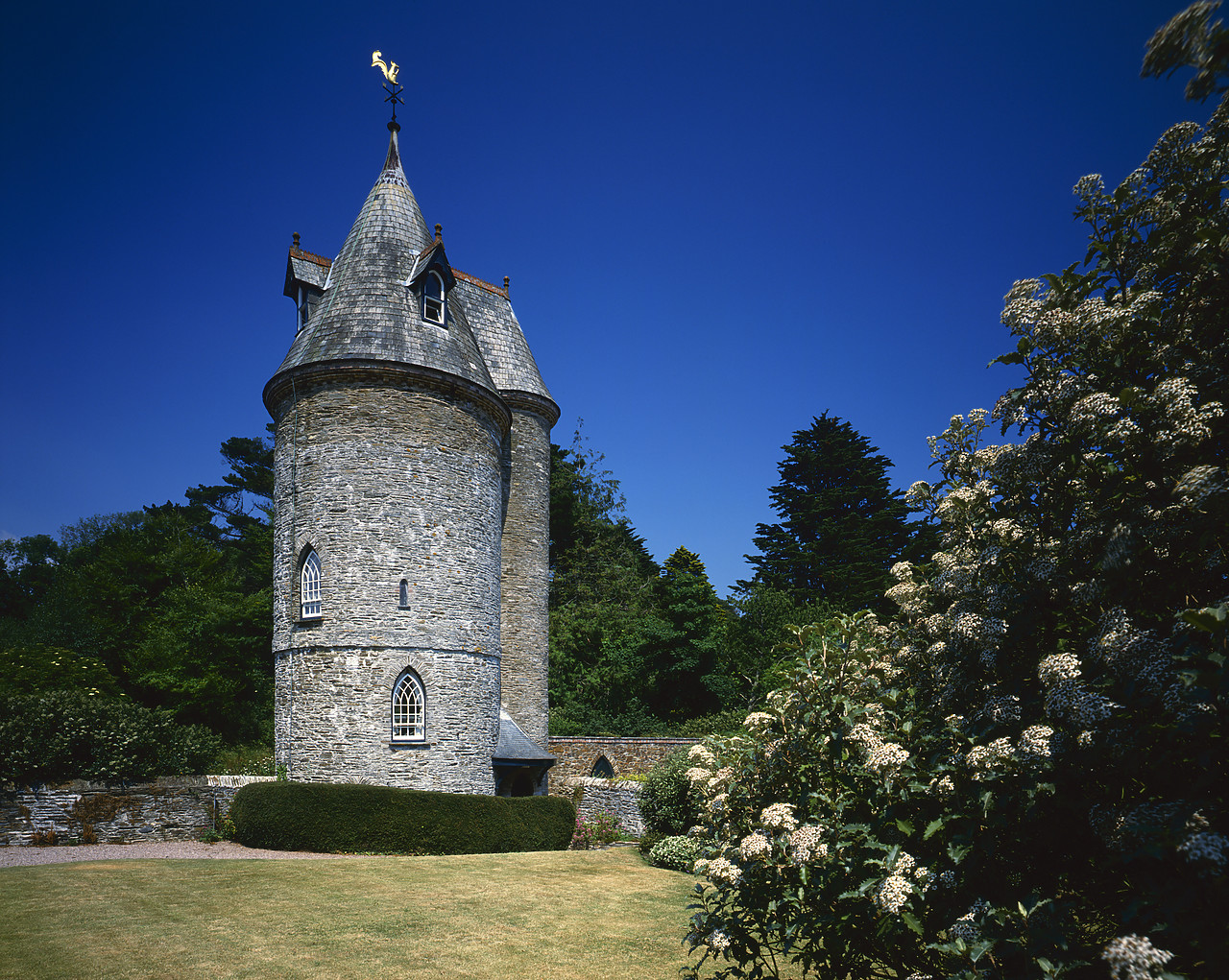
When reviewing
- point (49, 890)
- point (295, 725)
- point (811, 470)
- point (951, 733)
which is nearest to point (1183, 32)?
point (951, 733)

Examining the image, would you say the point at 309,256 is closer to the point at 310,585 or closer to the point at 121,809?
the point at 310,585

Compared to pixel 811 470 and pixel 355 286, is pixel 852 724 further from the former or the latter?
pixel 811 470

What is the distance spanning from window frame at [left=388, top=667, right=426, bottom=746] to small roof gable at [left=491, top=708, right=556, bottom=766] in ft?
8.45

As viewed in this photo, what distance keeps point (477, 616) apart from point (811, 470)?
3018 cm

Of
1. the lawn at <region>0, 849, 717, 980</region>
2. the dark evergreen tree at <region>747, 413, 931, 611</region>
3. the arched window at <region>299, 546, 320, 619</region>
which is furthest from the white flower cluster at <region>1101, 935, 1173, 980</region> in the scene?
the dark evergreen tree at <region>747, 413, 931, 611</region>

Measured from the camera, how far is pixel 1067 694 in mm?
3309

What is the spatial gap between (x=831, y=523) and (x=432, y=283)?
27.3 m

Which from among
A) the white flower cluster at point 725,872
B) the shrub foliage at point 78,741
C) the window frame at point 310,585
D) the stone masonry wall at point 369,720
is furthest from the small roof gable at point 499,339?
the white flower cluster at point 725,872

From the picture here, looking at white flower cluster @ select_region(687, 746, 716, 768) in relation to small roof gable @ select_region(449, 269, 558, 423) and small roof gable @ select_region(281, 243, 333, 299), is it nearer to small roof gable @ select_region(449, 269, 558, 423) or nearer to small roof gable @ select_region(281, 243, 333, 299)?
small roof gable @ select_region(281, 243, 333, 299)

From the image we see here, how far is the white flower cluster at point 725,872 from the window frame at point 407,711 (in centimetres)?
1432

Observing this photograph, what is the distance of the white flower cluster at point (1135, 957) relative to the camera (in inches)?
102

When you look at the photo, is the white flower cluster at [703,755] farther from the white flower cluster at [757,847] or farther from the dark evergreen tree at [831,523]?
the dark evergreen tree at [831,523]

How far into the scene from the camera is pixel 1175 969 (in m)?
3.05

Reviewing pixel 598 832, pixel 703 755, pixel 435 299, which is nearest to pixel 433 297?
pixel 435 299
